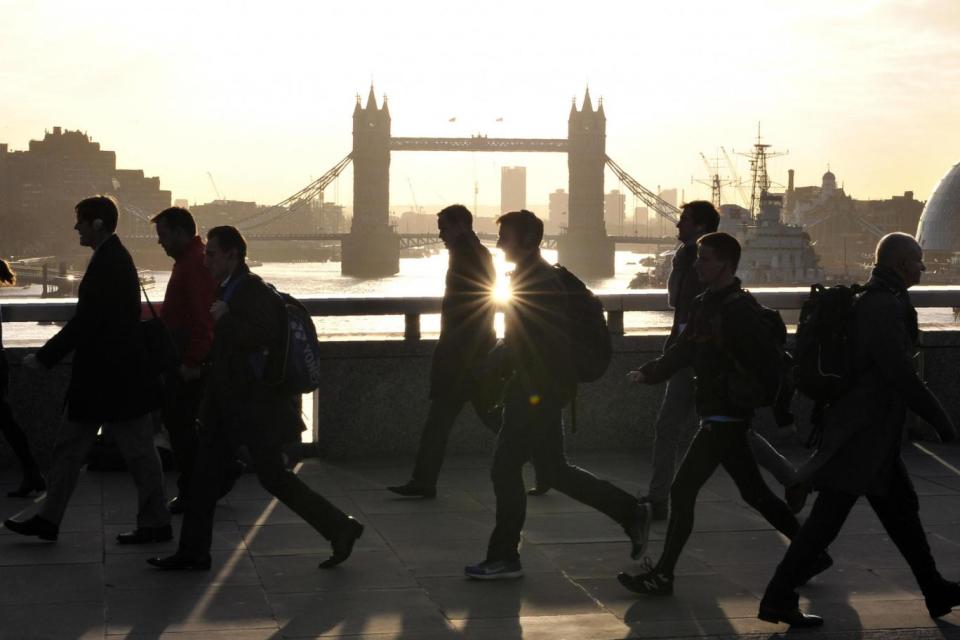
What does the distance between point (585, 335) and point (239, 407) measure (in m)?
1.30

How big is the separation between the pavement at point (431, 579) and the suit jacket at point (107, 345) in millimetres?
574

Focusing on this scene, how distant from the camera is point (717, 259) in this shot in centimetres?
558

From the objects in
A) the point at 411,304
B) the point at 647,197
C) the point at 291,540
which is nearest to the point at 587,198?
the point at 647,197

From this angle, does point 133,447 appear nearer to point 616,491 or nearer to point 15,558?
point 15,558

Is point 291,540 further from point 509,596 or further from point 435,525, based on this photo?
point 509,596

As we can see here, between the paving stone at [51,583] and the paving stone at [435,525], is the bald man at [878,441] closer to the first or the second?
the paving stone at [435,525]

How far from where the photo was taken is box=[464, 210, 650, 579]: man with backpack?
591 centimetres

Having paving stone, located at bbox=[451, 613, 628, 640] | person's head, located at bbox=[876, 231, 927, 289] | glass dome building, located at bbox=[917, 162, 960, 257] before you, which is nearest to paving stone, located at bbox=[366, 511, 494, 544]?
paving stone, located at bbox=[451, 613, 628, 640]

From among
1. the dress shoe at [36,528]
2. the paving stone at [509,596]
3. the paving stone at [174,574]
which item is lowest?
the paving stone at [509,596]

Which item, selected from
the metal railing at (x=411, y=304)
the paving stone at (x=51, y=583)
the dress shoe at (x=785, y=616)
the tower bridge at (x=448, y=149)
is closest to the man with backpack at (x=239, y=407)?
the paving stone at (x=51, y=583)

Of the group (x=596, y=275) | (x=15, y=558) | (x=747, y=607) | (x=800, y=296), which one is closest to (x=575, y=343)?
(x=747, y=607)

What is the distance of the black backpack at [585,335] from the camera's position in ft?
19.5

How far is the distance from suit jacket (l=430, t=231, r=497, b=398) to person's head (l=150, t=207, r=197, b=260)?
119 centimetres

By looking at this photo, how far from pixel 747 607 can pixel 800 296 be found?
4.19 metres
